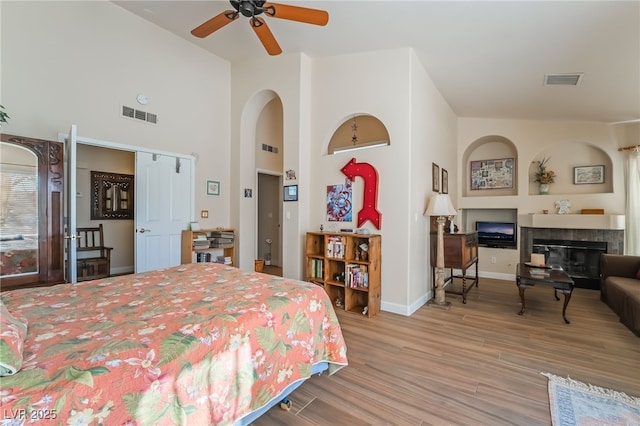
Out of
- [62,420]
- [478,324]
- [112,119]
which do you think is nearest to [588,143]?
[478,324]

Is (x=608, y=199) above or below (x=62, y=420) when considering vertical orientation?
above

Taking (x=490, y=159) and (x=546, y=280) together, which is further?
(x=490, y=159)

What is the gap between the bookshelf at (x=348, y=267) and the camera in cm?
345

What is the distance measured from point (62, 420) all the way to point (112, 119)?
3.81 metres

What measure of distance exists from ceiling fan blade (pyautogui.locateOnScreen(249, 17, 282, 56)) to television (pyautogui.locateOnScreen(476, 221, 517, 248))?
4954 millimetres

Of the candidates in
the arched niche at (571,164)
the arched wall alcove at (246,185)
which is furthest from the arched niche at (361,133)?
the arched niche at (571,164)

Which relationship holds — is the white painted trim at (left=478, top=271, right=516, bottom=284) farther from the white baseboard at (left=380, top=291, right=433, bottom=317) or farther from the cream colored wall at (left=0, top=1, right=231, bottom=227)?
the cream colored wall at (left=0, top=1, right=231, bottom=227)

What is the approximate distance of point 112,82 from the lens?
357 centimetres

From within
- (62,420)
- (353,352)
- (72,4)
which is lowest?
(353,352)

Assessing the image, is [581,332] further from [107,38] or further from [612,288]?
[107,38]

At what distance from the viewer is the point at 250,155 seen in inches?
195

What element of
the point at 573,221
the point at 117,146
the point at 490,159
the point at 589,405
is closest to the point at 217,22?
the point at 117,146

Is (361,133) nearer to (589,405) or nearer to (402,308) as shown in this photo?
(402,308)

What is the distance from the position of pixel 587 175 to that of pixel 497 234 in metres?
1.69
